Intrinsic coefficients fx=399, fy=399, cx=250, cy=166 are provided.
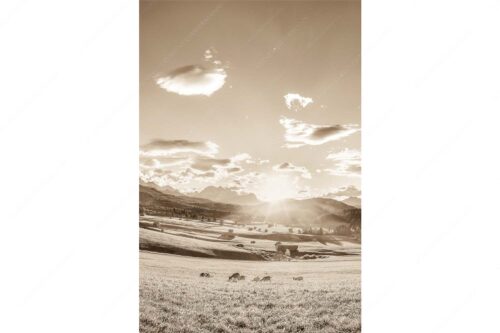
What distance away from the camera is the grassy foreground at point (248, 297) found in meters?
3.75

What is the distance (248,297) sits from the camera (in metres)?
3.81

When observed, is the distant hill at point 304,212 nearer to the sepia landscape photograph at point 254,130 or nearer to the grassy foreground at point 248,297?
the sepia landscape photograph at point 254,130

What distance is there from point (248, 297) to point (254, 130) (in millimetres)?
1610

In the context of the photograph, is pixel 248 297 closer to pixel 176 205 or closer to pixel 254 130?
pixel 176 205

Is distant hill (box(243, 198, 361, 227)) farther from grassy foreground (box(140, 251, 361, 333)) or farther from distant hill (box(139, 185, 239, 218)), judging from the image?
grassy foreground (box(140, 251, 361, 333))

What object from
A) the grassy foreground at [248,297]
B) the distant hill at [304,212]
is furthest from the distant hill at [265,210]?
the grassy foreground at [248,297]

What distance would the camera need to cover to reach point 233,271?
12.7 ft

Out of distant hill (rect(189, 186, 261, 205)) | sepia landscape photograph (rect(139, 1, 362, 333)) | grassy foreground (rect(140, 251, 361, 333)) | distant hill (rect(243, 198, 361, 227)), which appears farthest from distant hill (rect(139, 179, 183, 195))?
distant hill (rect(243, 198, 361, 227))

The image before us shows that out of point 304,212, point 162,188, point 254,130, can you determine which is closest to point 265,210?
point 304,212

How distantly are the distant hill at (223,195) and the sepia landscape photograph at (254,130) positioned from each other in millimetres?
17

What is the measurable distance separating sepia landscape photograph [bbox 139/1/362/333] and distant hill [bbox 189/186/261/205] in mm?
17
